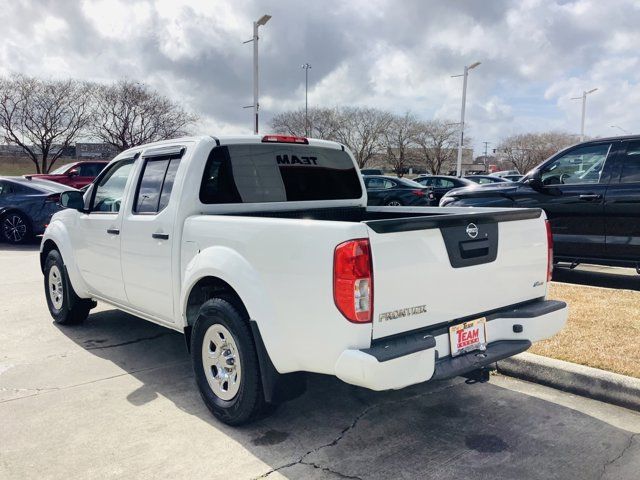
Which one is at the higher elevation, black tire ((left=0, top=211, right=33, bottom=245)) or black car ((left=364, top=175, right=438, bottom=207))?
black car ((left=364, top=175, right=438, bottom=207))

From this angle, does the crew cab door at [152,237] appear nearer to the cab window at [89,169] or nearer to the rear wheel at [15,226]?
the rear wheel at [15,226]

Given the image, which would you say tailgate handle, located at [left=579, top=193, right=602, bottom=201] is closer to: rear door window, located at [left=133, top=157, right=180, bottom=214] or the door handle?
the door handle

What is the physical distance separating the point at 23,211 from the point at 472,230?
12.2m

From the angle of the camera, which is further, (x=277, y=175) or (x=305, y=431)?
(x=277, y=175)

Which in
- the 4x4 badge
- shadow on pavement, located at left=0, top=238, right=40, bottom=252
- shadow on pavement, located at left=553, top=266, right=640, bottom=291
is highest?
the 4x4 badge

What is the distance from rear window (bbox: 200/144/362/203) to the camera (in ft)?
13.8

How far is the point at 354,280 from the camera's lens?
2.84m

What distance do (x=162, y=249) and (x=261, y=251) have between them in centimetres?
125

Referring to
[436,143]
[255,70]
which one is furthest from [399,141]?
[255,70]

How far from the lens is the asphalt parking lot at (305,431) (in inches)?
124

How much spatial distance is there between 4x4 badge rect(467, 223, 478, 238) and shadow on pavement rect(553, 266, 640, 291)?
16.0 ft

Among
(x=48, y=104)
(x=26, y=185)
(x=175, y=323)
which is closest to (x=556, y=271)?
(x=175, y=323)

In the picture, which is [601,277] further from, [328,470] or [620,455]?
[328,470]

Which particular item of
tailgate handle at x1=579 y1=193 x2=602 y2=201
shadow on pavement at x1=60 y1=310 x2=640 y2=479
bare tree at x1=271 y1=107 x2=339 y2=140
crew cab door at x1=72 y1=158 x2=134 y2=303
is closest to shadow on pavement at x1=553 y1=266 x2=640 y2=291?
tailgate handle at x1=579 y1=193 x2=602 y2=201
